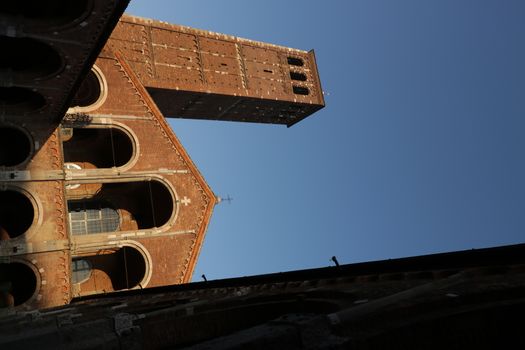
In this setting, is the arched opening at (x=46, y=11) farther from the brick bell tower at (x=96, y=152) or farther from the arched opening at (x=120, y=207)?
the arched opening at (x=120, y=207)

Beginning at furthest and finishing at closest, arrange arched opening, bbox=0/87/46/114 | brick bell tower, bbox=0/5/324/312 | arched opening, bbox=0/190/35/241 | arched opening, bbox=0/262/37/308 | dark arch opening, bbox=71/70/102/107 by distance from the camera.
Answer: dark arch opening, bbox=71/70/102/107 → arched opening, bbox=0/190/35/241 → arched opening, bbox=0/262/37/308 → arched opening, bbox=0/87/46/114 → brick bell tower, bbox=0/5/324/312

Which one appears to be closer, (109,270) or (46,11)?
(46,11)

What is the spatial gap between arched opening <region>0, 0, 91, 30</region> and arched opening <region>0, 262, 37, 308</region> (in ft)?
32.7

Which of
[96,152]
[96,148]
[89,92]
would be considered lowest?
[96,152]

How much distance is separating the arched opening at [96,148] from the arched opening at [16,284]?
6371 mm

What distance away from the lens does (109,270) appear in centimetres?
2509

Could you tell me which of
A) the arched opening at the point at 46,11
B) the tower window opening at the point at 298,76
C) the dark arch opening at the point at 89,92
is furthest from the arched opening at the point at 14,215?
the tower window opening at the point at 298,76

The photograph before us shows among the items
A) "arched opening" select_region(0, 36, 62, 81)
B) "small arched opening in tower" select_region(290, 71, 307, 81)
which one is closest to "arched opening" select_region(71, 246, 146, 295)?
"arched opening" select_region(0, 36, 62, 81)

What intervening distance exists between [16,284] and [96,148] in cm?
808

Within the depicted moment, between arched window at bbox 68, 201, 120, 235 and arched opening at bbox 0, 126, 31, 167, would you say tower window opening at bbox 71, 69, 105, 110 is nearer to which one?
arched opening at bbox 0, 126, 31, 167

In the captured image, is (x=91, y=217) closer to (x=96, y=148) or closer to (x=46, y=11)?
(x=96, y=148)

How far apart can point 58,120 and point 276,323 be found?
60.8 ft

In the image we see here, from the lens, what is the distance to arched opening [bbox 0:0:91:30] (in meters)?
16.3

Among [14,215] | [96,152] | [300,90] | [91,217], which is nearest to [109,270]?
[91,217]
